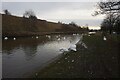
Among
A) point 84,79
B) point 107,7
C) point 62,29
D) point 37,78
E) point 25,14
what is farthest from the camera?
point 62,29

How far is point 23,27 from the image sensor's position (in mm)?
93562

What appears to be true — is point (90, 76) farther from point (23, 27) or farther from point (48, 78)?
point (23, 27)

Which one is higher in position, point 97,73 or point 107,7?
point 107,7

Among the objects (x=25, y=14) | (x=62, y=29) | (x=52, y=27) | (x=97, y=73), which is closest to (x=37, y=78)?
(x=97, y=73)

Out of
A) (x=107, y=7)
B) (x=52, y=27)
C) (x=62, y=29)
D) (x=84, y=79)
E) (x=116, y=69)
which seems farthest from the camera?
(x=62, y=29)

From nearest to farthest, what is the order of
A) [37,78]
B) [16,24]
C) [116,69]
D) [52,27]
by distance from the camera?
[37,78], [116,69], [16,24], [52,27]

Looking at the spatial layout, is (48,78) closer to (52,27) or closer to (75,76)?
(75,76)

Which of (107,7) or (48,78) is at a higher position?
(107,7)

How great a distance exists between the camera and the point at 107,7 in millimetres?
28906

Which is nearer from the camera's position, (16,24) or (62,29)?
(16,24)

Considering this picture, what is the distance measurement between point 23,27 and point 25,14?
364 inches

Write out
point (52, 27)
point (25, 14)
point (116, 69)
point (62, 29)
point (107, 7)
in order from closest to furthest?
point (116, 69)
point (107, 7)
point (25, 14)
point (52, 27)
point (62, 29)

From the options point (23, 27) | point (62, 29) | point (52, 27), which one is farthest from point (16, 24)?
point (62, 29)

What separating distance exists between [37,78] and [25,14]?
9057 cm
